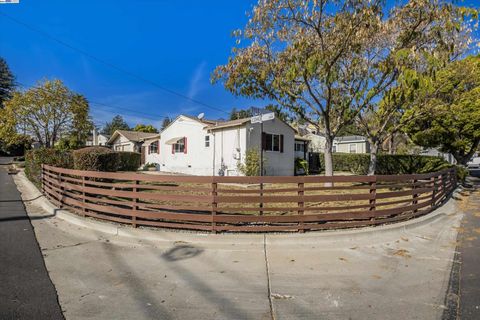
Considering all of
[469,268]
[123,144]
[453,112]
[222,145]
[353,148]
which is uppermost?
[453,112]

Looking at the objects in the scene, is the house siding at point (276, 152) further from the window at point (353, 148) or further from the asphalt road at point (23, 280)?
the window at point (353, 148)

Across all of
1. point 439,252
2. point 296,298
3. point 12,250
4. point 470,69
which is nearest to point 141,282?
point 296,298

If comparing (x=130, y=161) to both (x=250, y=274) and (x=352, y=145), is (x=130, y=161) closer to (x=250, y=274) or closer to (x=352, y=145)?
(x=250, y=274)

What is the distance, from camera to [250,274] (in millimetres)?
3672

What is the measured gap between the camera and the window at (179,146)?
67.0ft

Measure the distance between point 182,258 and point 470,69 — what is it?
1584 cm

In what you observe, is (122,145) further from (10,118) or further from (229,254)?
(229,254)

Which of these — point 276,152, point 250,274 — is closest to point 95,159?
point 250,274

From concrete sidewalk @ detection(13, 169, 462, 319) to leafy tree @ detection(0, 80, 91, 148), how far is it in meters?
24.7

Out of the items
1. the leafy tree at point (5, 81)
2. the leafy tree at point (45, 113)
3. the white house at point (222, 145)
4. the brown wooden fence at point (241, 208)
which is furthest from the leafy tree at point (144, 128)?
the brown wooden fence at point (241, 208)

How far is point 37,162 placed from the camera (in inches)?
456

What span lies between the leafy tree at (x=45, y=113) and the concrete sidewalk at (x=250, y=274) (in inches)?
974

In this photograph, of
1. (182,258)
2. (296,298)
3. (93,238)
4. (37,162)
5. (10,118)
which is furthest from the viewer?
(10,118)

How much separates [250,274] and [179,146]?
18.0 m
